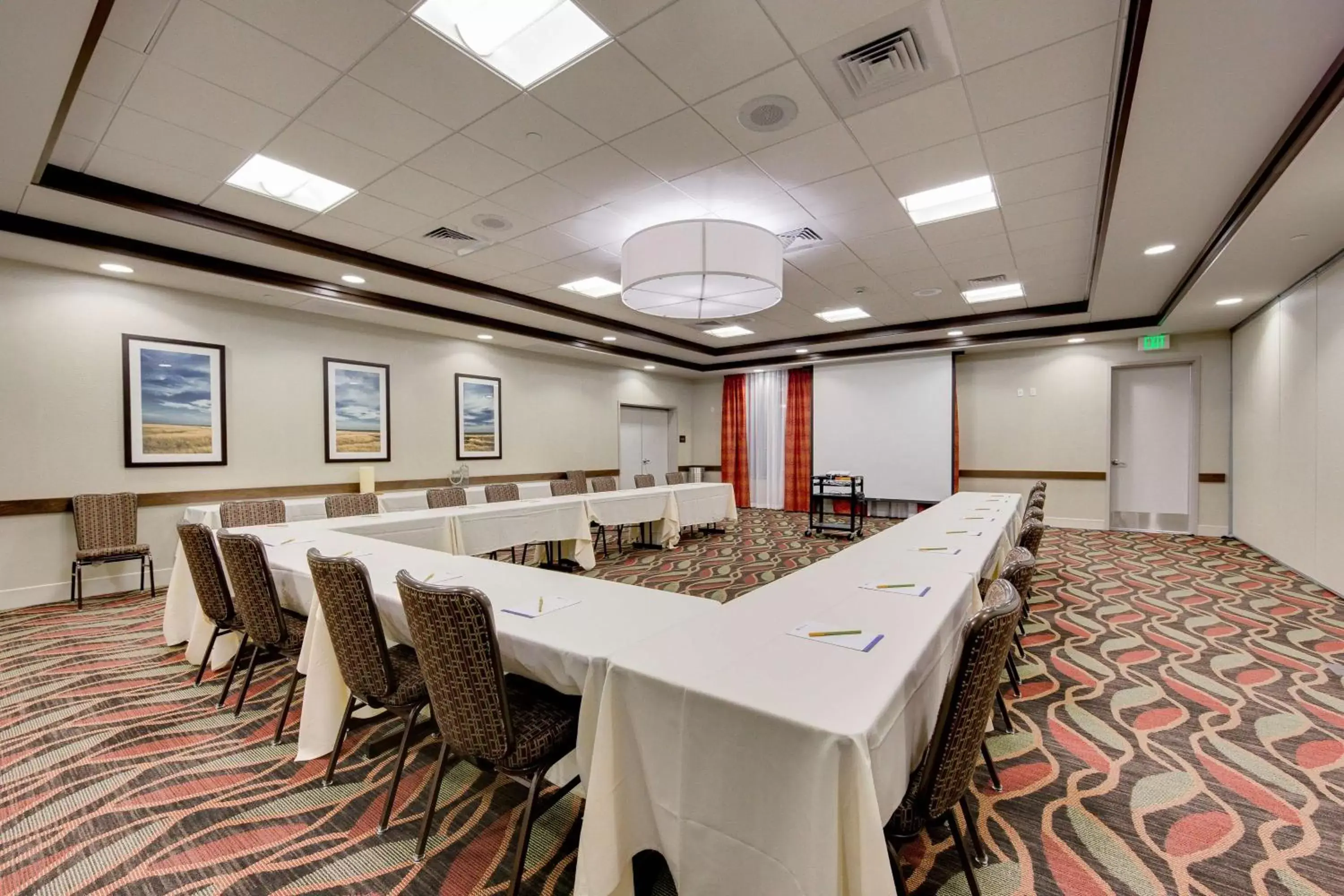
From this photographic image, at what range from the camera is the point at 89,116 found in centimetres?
276

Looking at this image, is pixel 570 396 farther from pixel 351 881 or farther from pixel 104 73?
pixel 351 881

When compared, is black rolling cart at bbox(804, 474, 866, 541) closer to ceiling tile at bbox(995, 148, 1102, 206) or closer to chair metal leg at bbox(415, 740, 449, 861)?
ceiling tile at bbox(995, 148, 1102, 206)

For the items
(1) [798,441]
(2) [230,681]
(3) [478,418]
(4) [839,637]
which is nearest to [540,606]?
(4) [839,637]

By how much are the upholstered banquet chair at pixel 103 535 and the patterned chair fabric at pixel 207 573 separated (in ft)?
8.51

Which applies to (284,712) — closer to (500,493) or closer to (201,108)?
(201,108)

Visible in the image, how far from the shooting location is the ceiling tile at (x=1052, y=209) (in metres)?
3.72

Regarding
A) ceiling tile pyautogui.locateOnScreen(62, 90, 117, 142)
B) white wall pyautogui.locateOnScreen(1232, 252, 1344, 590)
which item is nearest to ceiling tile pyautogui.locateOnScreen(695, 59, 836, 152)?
ceiling tile pyautogui.locateOnScreen(62, 90, 117, 142)

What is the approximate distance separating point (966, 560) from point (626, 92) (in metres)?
2.71

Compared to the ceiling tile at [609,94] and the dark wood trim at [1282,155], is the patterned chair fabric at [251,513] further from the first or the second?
the dark wood trim at [1282,155]

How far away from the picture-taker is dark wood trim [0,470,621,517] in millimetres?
4484

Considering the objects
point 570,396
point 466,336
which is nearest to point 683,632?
point 466,336

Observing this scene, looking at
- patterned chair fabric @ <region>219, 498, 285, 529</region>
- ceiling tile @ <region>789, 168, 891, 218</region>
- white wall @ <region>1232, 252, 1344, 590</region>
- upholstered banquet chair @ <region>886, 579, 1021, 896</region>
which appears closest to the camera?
upholstered banquet chair @ <region>886, 579, 1021, 896</region>

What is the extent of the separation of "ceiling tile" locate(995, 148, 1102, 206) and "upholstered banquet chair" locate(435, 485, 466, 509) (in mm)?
Answer: 5026

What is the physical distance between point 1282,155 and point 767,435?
8.12 m
